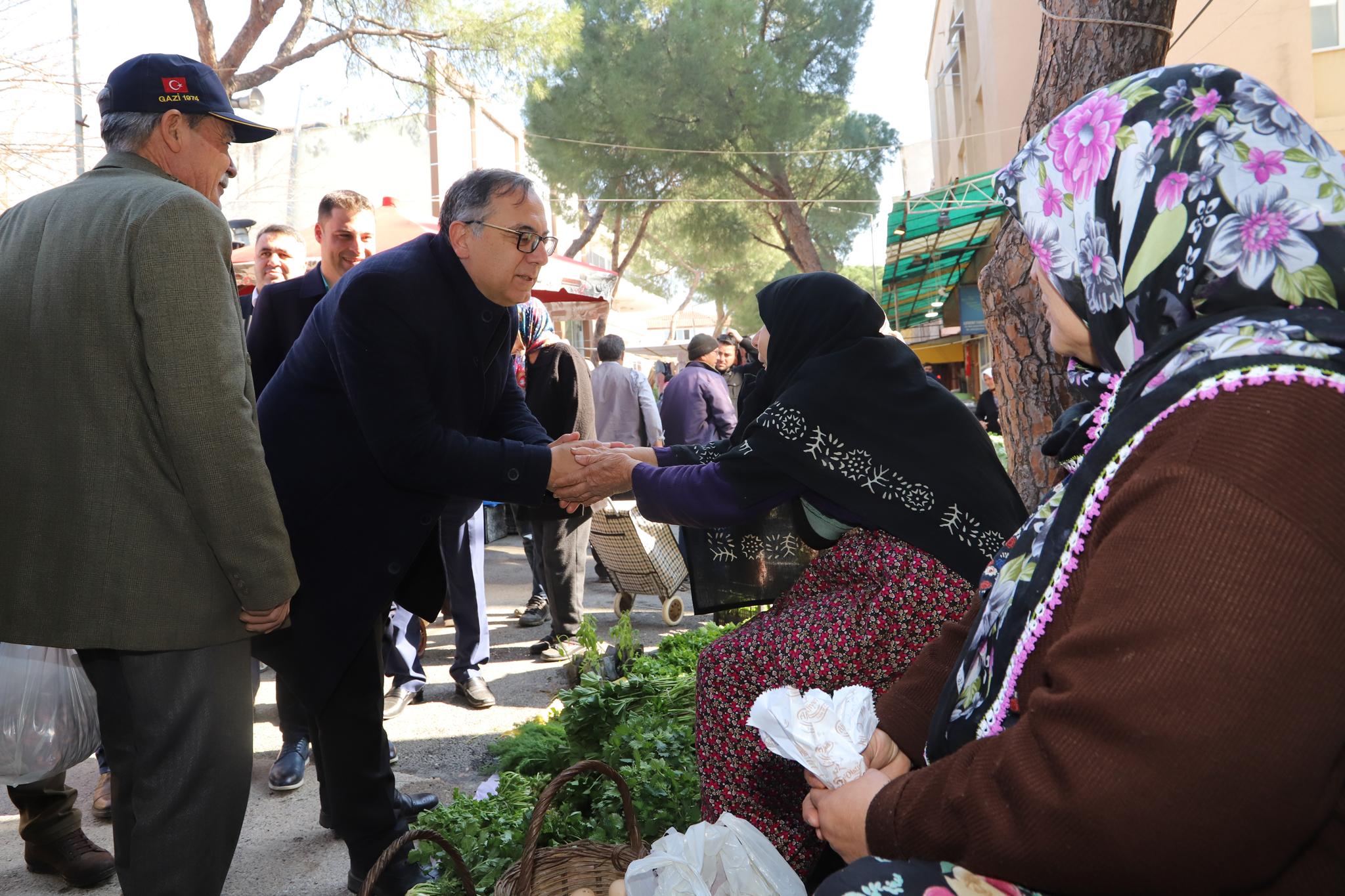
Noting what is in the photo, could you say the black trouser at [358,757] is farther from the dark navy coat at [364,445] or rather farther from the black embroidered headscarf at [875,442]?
the black embroidered headscarf at [875,442]

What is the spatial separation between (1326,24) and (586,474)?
15.0 metres

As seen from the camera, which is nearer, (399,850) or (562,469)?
(399,850)

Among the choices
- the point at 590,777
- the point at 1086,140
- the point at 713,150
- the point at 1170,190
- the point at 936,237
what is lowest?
the point at 590,777

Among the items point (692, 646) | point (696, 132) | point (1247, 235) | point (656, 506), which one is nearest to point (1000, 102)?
point (696, 132)

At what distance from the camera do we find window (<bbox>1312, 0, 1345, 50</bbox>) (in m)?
13.6

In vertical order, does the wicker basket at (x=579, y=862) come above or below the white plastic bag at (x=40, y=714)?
below

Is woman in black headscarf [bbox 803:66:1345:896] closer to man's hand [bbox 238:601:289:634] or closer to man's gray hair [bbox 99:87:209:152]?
man's hand [bbox 238:601:289:634]

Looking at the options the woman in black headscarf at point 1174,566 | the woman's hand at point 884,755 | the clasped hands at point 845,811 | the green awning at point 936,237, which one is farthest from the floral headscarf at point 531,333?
the green awning at point 936,237

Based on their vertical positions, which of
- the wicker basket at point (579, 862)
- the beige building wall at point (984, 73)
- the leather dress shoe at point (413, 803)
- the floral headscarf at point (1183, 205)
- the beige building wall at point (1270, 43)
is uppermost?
the beige building wall at point (984, 73)

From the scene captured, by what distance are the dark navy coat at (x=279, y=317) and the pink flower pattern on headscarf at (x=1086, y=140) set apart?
124 inches

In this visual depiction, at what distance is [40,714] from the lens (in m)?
A: 2.92

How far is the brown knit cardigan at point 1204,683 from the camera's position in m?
1.08

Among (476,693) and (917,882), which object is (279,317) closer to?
(476,693)

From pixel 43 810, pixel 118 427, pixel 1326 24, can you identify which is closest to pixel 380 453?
pixel 118 427
